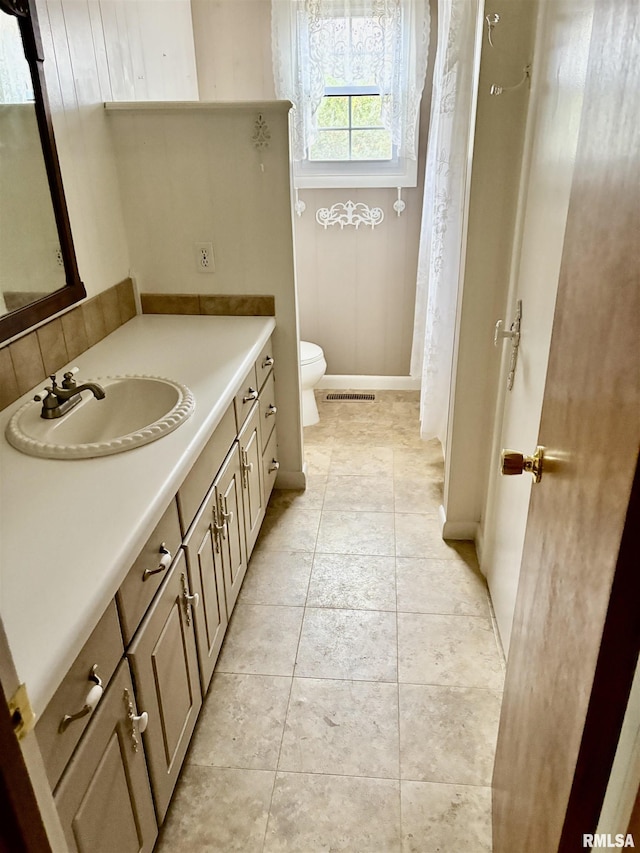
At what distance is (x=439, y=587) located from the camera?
2.40 m

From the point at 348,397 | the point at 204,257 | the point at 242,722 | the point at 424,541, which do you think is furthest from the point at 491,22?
the point at 348,397

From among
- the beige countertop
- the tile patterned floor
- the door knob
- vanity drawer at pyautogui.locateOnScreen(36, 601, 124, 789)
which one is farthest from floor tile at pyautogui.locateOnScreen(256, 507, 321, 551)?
the door knob

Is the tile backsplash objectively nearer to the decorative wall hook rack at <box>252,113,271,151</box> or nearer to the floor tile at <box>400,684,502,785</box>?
the decorative wall hook rack at <box>252,113,271,151</box>

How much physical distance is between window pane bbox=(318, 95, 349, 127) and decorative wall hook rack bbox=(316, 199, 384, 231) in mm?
426

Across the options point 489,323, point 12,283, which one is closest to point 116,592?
point 12,283

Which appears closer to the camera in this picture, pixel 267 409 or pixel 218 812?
pixel 218 812

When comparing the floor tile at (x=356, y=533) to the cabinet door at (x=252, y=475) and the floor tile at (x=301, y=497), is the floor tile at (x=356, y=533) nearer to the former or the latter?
the floor tile at (x=301, y=497)

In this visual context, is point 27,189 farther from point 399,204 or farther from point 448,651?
point 399,204

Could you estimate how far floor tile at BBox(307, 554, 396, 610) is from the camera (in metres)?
2.33

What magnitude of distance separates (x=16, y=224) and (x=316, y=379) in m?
2.05

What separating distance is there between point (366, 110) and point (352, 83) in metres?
0.16

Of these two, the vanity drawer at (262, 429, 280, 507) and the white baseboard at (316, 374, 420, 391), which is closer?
the vanity drawer at (262, 429, 280, 507)

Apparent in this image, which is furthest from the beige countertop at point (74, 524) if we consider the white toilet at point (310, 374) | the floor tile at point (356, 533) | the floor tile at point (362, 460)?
the white toilet at point (310, 374)

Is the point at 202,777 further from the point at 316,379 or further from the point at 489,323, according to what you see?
the point at 316,379
